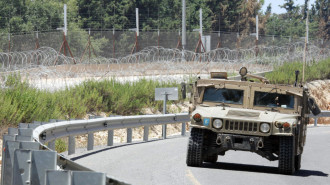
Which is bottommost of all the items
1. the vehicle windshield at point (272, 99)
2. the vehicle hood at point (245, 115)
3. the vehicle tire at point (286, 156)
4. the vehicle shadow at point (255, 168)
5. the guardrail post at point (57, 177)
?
the vehicle shadow at point (255, 168)

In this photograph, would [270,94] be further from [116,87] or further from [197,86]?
[116,87]

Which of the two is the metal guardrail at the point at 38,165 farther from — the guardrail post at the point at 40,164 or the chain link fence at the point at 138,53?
the chain link fence at the point at 138,53

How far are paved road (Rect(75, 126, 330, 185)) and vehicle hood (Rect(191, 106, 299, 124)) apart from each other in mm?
940

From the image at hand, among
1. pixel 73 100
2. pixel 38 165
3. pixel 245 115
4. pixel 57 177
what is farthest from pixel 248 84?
pixel 73 100

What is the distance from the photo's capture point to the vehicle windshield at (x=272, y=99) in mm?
14391

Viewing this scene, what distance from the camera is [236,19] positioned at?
283ft

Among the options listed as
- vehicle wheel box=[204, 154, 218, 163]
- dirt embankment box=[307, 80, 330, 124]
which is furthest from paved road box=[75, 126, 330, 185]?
dirt embankment box=[307, 80, 330, 124]

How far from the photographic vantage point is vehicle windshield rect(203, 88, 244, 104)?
1452 cm

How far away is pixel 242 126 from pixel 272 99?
146cm

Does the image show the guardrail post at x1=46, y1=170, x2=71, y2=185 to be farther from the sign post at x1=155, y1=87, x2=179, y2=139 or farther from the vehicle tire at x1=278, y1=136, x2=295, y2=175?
the sign post at x1=155, y1=87, x2=179, y2=139

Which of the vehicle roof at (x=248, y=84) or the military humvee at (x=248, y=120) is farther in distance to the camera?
the vehicle roof at (x=248, y=84)

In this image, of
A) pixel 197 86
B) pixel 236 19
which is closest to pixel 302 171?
pixel 197 86

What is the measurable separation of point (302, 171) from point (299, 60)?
115 feet

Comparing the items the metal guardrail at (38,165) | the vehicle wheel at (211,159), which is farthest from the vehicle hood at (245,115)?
the metal guardrail at (38,165)
